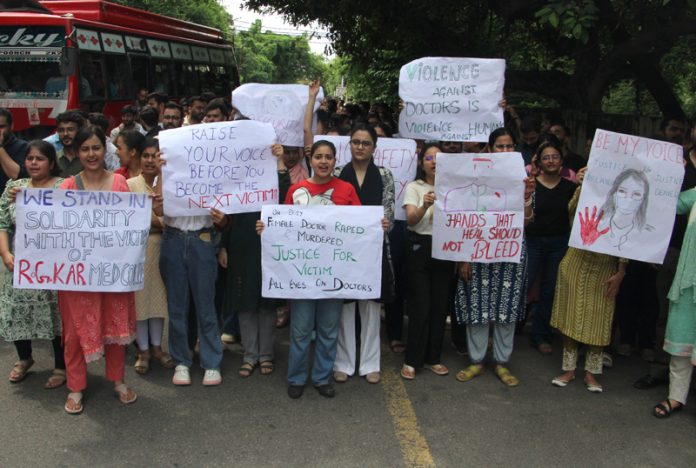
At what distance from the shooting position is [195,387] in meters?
4.58

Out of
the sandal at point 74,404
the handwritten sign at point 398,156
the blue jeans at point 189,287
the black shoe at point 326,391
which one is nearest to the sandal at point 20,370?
the sandal at point 74,404

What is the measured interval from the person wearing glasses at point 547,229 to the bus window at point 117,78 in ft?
30.3

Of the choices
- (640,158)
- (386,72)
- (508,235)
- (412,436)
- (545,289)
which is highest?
(386,72)

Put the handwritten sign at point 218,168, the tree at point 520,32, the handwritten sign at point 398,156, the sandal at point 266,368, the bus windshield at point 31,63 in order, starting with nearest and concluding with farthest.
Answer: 1. the handwritten sign at point 218,168
2. the sandal at point 266,368
3. the handwritten sign at point 398,156
4. the tree at point 520,32
5. the bus windshield at point 31,63

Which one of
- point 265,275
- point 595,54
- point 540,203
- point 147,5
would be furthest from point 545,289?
point 147,5

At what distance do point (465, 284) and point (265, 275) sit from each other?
1410 millimetres

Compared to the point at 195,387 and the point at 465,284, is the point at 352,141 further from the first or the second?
the point at 195,387

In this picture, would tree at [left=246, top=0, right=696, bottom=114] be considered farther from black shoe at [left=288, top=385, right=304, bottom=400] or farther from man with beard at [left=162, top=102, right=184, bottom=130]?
black shoe at [left=288, top=385, right=304, bottom=400]

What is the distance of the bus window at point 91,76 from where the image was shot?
1133 centimetres

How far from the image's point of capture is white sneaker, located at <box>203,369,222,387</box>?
459 centimetres

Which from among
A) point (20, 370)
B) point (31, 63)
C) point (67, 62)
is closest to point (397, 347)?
point (20, 370)

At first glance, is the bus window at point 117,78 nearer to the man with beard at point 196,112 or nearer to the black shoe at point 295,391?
the man with beard at point 196,112

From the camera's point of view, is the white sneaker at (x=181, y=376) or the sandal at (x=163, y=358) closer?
the white sneaker at (x=181, y=376)

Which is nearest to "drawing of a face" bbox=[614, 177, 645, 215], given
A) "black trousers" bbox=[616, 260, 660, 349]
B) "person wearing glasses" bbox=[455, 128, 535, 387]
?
"person wearing glasses" bbox=[455, 128, 535, 387]
